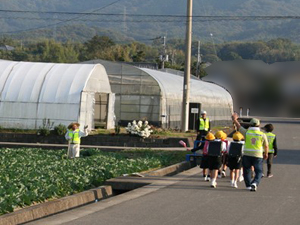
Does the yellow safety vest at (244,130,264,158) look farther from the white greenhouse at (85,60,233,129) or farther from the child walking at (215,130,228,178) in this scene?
the white greenhouse at (85,60,233,129)

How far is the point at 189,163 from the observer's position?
23.5 m

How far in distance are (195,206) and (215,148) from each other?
3859 mm

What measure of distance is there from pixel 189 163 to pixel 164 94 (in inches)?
765

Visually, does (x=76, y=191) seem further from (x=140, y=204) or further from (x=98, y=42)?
(x=98, y=42)

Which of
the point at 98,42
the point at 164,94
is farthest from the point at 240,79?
the point at 98,42

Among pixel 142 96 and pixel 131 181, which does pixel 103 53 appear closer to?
pixel 142 96

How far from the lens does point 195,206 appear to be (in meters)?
13.8

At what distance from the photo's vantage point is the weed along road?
39.5 ft

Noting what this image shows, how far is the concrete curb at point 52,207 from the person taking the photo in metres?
11.7

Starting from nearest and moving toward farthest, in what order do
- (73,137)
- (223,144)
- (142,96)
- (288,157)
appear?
1. (223,144)
2. (73,137)
3. (288,157)
4. (142,96)

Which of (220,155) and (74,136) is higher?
(74,136)

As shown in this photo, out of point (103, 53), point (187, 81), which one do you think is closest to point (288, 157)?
point (187, 81)

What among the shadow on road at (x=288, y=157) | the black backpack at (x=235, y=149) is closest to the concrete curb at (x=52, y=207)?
the black backpack at (x=235, y=149)

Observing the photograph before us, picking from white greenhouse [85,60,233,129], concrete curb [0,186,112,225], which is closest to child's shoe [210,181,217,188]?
concrete curb [0,186,112,225]
